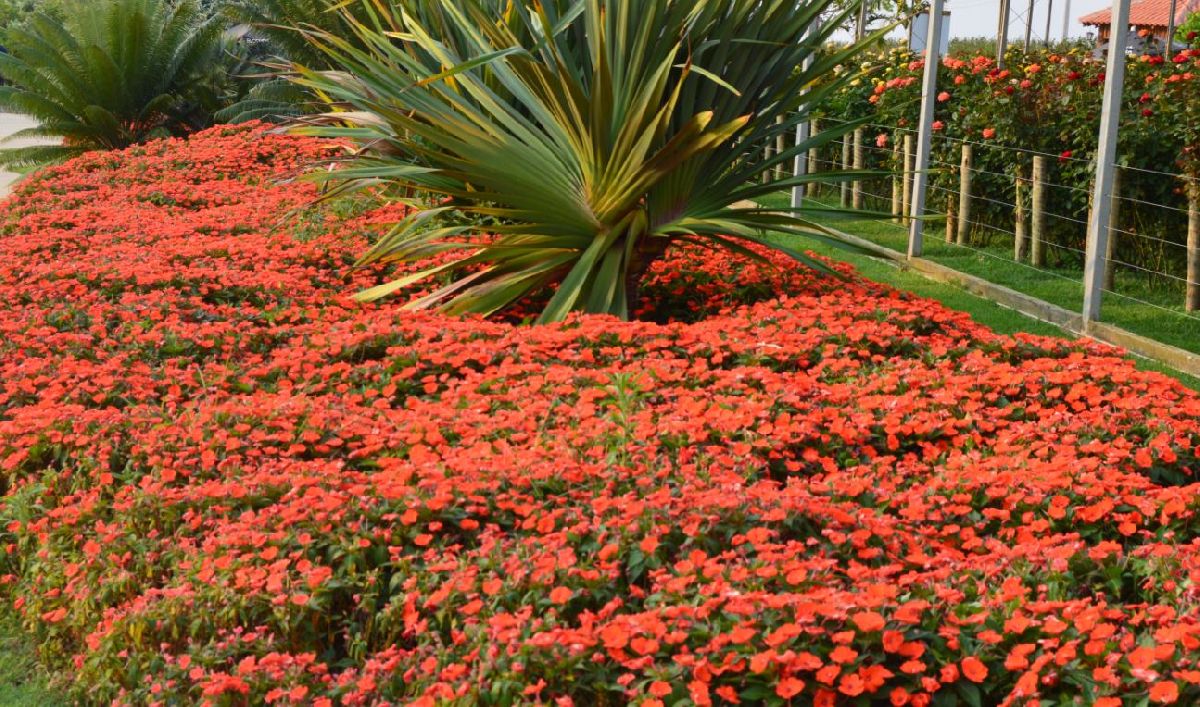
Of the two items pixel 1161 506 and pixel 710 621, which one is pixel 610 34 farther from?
pixel 710 621

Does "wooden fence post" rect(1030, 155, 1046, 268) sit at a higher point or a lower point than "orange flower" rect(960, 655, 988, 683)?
higher

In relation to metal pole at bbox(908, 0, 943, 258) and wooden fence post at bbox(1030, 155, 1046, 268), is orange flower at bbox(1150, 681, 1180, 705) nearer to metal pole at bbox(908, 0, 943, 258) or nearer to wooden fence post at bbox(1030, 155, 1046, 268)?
wooden fence post at bbox(1030, 155, 1046, 268)

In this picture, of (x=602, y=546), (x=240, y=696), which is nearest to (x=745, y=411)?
(x=602, y=546)

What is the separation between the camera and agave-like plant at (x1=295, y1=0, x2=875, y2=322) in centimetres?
604

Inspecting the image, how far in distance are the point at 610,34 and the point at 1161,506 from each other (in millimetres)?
3477

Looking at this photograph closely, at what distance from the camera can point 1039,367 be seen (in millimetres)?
5105

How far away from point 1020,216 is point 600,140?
454cm

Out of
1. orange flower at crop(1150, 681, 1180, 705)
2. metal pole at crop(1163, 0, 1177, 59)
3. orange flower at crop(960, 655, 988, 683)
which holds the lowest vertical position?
orange flower at crop(960, 655, 988, 683)

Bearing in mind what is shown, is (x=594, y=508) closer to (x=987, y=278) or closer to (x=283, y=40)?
(x=987, y=278)

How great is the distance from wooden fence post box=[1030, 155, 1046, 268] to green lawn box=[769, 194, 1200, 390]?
0.17m

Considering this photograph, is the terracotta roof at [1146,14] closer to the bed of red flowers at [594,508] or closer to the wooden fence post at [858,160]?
the wooden fence post at [858,160]

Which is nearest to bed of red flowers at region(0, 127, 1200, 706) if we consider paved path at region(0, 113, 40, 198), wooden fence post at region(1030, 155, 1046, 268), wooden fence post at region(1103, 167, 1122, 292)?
wooden fence post at region(1103, 167, 1122, 292)

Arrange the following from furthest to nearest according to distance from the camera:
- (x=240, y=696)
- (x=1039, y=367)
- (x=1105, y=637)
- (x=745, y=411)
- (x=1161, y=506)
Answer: (x=1039, y=367) < (x=745, y=411) < (x=1161, y=506) < (x=240, y=696) < (x=1105, y=637)

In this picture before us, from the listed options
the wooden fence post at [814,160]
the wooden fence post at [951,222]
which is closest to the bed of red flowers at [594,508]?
the wooden fence post at [951,222]
